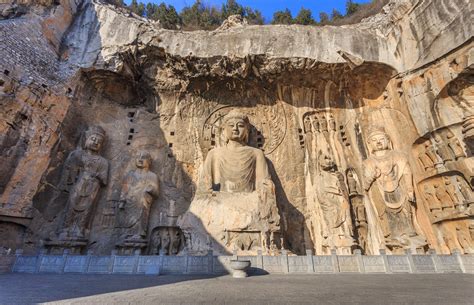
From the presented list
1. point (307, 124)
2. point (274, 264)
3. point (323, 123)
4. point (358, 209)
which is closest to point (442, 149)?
point (358, 209)

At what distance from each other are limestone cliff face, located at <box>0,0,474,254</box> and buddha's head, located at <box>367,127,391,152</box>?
0.24m

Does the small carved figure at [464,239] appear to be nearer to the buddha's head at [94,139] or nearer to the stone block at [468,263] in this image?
the stone block at [468,263]

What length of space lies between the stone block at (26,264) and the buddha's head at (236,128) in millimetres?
5061

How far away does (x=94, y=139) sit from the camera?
24.3 feet

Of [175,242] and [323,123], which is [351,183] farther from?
[175,242]

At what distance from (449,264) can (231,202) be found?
4050 mm

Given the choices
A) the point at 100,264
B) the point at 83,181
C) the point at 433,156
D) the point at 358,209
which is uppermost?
the point at 433,156

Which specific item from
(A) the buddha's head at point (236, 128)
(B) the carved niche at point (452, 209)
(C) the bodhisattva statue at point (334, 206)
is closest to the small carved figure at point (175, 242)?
(A) the buddha's head at point (236, 128)

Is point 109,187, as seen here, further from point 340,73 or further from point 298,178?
point 340,73

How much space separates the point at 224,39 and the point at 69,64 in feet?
14.2

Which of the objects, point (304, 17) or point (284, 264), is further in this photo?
point (304, 17)

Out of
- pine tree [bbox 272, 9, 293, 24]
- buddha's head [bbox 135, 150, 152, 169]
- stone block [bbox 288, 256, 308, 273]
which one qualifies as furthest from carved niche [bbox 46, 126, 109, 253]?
pine tree [bbox 272, 9, 293, 24]

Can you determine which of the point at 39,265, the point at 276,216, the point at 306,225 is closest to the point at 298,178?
the point at 306,225

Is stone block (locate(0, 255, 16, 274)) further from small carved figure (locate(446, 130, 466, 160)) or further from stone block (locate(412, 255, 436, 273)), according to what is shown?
small carved figure (locate(446, 130, 466, 160))
